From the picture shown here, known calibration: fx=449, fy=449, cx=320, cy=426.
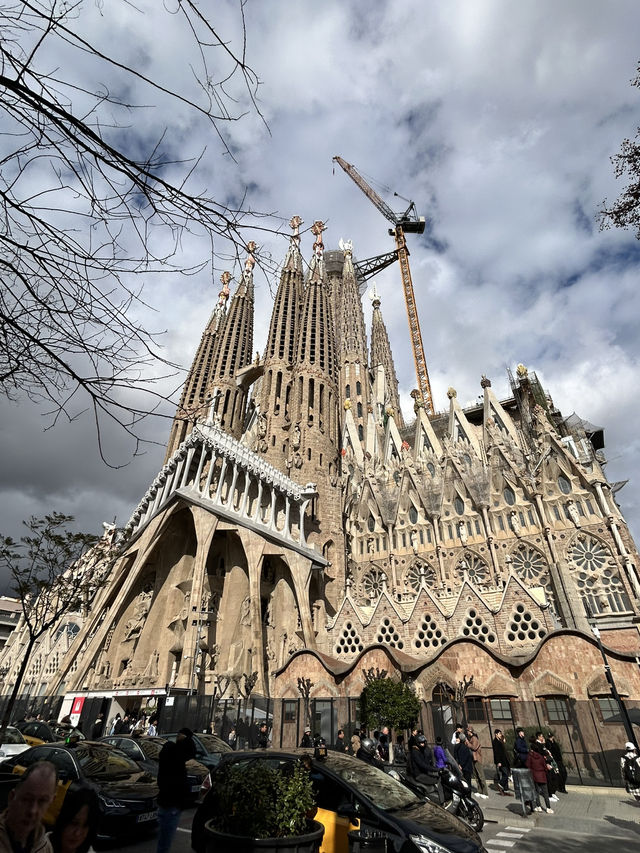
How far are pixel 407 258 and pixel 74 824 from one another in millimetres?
75601

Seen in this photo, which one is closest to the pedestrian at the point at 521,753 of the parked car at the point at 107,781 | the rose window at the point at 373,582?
the parked car at the point at 107,781

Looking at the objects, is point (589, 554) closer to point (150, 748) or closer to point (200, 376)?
point (150, 748)

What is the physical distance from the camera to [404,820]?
13.6 feet

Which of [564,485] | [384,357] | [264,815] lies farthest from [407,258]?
[264,815]

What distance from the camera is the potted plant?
3.56m

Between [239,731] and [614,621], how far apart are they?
1656 centimetres

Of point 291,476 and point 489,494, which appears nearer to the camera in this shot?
point 489,494

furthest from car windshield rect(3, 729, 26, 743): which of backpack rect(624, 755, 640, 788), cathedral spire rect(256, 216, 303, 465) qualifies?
cathedral spire rect(256, 216, 303, 465)

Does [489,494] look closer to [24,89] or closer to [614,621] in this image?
[614,621]

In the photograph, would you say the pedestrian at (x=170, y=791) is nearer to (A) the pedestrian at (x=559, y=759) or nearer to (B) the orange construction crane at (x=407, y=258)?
(A) the pedestrian at (x=559, y=759)

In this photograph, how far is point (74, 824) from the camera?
2.14 meters

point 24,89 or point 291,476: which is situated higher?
point 291,476

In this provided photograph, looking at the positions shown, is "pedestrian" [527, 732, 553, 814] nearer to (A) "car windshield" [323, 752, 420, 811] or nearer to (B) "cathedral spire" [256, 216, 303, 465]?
(A) "car windshield" [323, 752, 420, 811]

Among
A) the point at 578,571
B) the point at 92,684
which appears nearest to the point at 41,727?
the point at 92,684
